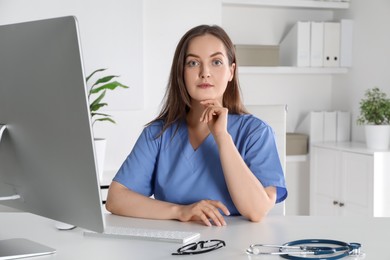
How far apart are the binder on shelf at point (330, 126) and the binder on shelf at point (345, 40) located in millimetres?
305

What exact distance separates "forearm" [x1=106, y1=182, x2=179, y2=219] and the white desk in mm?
25

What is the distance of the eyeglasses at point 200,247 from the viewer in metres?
1.36

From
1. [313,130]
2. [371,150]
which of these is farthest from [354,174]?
[313,130]

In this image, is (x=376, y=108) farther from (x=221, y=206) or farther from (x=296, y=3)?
(x=221, y=206)

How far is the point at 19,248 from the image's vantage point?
1404 millimetres

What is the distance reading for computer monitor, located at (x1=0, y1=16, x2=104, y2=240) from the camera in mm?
1160

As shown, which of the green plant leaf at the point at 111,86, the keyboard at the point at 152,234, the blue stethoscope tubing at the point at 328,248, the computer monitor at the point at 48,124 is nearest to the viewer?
the computer monitor at the point at 48,124

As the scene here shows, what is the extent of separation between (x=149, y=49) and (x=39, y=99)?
231 cm

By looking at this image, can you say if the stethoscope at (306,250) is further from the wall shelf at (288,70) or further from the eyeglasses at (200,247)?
the wall shelf at (288,70)

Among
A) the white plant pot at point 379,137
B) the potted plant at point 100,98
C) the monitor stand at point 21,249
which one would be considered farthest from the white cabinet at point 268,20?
the monitor stand at point 21,249

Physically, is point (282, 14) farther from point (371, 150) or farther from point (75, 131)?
point (75, 131)

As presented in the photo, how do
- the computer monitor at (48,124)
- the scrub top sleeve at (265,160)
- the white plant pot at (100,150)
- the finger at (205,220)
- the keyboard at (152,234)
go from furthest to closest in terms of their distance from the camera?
the white plant pot at (100,150) → the scrub top sleeve at (265,160) → the finger at (205,220) → the keyboard at (152,234) → the computer monitor at (48,124)

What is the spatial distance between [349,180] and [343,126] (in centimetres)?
49

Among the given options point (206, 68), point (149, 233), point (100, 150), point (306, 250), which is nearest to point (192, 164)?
point (206, 68)
